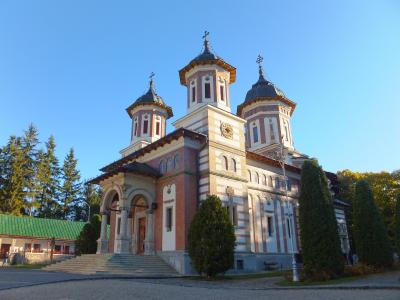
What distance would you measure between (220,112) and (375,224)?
12298mm

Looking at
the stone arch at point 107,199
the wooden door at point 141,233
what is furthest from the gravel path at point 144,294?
the wooden door at point 141,233

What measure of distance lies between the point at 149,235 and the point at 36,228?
19.1 m

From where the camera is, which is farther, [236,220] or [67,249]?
[67,249]

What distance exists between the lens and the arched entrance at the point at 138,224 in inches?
977

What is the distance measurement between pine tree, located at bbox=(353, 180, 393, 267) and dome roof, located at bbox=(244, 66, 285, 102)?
1623 centimetres

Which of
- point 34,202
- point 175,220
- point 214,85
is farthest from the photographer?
point 34,202

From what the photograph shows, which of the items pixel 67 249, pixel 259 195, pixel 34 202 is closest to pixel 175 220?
pixel 259 195

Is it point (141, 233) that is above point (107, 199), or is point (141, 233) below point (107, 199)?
below

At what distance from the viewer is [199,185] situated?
22094 mm

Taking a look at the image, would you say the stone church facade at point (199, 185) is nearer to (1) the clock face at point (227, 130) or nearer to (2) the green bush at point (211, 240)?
(1) the clock face at point (227, 130)

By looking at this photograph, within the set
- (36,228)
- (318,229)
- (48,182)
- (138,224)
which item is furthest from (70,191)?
(318,229)

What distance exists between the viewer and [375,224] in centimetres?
1875

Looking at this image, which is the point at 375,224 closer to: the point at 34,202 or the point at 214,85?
the point at 214,85

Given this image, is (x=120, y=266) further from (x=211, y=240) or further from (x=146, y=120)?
(x=146, y=120)
